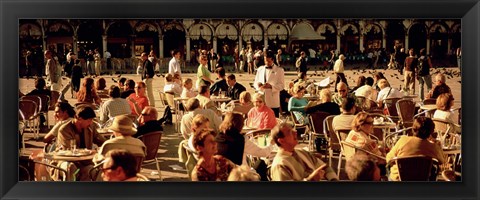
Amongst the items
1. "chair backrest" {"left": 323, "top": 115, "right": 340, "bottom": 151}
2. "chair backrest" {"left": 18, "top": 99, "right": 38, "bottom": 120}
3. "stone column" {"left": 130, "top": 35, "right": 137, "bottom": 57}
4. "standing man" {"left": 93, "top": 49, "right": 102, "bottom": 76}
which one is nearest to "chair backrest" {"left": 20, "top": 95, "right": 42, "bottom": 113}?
"chair backrest" {"left": 18, "top": 99, "right": 38, "bottom": 120}

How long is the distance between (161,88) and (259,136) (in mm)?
4252

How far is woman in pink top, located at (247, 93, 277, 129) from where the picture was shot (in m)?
10.2

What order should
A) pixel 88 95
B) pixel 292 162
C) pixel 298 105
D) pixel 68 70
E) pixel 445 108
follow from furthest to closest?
pixel 88 95 → pixel 68 70 → pixel 298 105 → pixel 445 108 → pixel 292 162

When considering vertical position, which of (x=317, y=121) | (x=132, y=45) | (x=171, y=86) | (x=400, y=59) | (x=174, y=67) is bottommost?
(x=317, y=121)

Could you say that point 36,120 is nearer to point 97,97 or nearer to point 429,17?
point 97,97

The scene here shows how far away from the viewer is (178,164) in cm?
1012

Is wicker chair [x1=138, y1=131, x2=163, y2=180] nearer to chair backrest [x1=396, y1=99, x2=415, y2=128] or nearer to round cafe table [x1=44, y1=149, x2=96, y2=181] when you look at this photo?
round cafe table [x1=44, y1=149, x2=96, y2=181]

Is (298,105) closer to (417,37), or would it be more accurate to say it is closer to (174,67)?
(417,37)

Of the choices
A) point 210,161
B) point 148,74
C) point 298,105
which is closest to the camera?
point 210,161

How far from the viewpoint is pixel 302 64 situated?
15.0 meters

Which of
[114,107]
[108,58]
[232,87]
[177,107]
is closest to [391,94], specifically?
[232,87]

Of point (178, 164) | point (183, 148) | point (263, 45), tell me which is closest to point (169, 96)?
point (263, 45)

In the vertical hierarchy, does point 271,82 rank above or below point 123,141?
above

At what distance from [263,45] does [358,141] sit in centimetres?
579
